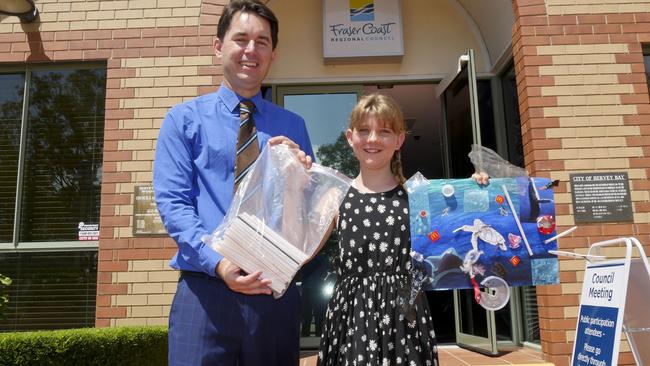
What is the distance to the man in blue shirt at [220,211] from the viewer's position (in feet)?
5.44

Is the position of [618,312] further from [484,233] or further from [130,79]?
[130,79]

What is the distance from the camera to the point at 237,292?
5.52 feet

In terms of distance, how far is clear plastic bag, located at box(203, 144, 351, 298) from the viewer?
1.58 m

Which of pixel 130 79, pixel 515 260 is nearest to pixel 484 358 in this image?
pixel 515 260

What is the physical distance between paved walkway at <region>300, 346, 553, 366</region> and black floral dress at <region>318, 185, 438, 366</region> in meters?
2.91

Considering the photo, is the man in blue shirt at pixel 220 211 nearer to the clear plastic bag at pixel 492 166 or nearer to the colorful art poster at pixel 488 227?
the colorful art poster at pixel 488 227

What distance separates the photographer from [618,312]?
267cm

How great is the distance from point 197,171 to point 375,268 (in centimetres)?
86

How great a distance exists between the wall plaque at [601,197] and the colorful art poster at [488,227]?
8.84 feet

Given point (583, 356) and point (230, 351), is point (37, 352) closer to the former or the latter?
point (230, 351)

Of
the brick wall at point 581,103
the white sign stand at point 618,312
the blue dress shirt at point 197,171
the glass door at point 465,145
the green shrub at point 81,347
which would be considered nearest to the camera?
the blue dress shirt at point 197,171

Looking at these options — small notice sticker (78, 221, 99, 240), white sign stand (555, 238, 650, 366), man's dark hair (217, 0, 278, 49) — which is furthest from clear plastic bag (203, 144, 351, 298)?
small notice sticker (78, 221, 99, 240)

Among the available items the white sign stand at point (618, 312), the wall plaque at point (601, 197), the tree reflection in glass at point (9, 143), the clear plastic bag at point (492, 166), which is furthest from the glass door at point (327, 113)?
the clear plastic bag at point (492, 166)

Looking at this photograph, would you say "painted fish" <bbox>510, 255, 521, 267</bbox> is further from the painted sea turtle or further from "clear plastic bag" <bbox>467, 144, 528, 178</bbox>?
"clear plastic bag" <bbox>467, 144, 528, 178</bbox>
